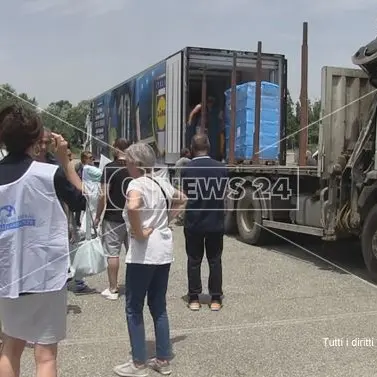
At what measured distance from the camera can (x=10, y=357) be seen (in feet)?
10.0

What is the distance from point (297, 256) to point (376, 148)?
2.53 meters

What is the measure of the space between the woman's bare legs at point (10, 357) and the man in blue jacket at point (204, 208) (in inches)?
109

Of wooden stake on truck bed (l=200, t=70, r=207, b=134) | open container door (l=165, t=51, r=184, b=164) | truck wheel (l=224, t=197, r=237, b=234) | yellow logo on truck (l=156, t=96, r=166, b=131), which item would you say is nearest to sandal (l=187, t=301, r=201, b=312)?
truck wheel (l=224, t=197, r=237, b=234)

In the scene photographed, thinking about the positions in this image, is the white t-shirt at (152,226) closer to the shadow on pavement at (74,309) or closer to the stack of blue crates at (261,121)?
the shadow on pavement at (74,309)

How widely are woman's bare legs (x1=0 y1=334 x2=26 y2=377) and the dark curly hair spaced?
3.37ft

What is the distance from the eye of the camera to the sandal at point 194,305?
5.67 metres

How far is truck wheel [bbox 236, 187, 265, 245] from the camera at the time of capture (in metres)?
9.48

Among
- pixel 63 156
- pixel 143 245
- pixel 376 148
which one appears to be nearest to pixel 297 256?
pixel 376 148

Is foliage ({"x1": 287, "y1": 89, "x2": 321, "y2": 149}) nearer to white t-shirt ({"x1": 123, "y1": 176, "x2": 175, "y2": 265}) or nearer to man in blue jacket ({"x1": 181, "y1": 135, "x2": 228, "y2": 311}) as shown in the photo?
man in blue jacket ({"x1": 181, "y1": 135, "x2": 228, "y2": 311})

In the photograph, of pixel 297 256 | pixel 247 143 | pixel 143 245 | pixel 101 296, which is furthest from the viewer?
pixel 247 143

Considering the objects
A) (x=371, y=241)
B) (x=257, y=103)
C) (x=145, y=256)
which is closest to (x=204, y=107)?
(x=257, y=103)

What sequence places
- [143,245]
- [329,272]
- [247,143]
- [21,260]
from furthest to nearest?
[247,143]
[329,272]
[143,245]
[21,260]

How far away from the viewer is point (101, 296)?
242 inches

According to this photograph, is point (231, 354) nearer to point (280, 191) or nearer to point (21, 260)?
point (21, 260)
